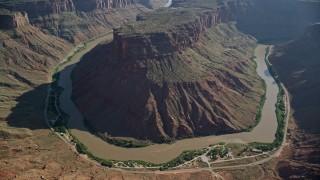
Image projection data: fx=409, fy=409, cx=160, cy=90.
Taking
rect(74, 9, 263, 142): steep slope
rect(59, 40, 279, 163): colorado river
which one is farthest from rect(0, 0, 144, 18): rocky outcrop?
rect(59, 40, 279, 163): colorado river

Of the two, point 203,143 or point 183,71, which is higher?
point 183,71

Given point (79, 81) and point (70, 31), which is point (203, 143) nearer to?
point (79, 81)

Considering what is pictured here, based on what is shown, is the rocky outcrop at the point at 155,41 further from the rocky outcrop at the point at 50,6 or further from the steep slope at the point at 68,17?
the rocky outcrop at the point at 50,6

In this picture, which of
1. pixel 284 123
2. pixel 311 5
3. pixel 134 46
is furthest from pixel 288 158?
pixel 311 5

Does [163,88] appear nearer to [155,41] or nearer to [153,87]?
[153,87]

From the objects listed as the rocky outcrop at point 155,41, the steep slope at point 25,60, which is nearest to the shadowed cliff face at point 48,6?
the steep slope at point 25,60

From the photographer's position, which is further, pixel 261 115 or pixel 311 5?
pixel 311 5
